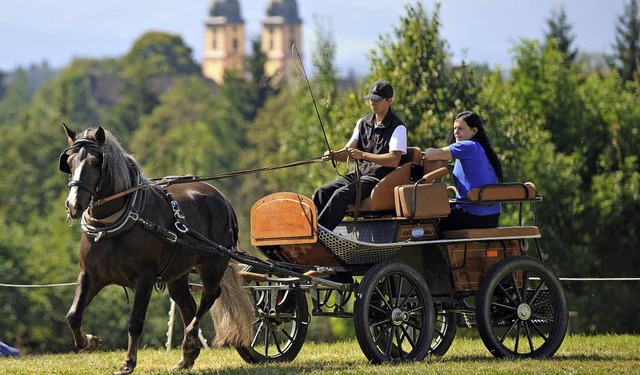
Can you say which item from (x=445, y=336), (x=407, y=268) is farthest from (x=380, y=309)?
(x=445, y=336)

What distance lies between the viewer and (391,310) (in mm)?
11531

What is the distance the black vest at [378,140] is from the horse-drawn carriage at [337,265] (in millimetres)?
239

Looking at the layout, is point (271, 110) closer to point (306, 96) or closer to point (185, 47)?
point (306, 96)

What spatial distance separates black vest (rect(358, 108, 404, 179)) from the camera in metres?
11.8

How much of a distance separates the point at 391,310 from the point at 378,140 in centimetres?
154

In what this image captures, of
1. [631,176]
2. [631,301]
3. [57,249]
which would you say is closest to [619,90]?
[631,176]

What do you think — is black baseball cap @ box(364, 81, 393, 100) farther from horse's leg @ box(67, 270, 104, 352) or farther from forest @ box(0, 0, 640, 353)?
horse's leg @ box(67, 270, 104, 352)

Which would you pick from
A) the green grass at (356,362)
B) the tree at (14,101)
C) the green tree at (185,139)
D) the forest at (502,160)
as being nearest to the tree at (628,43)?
the forest at (502,160)

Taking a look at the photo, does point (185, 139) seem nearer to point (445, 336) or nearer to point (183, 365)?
point (445, 336)

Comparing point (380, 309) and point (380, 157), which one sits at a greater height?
point (380, 157)

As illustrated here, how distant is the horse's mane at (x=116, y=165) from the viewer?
10539 millimetres

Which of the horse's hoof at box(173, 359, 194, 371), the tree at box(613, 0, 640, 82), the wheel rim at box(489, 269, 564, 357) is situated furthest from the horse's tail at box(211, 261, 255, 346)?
the tree at box(613, 0, 640, 82)

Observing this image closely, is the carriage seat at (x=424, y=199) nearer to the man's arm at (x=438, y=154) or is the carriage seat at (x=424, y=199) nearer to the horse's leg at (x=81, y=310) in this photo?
the man's arm at (x=438, y=154)

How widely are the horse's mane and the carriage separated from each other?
152 cm
